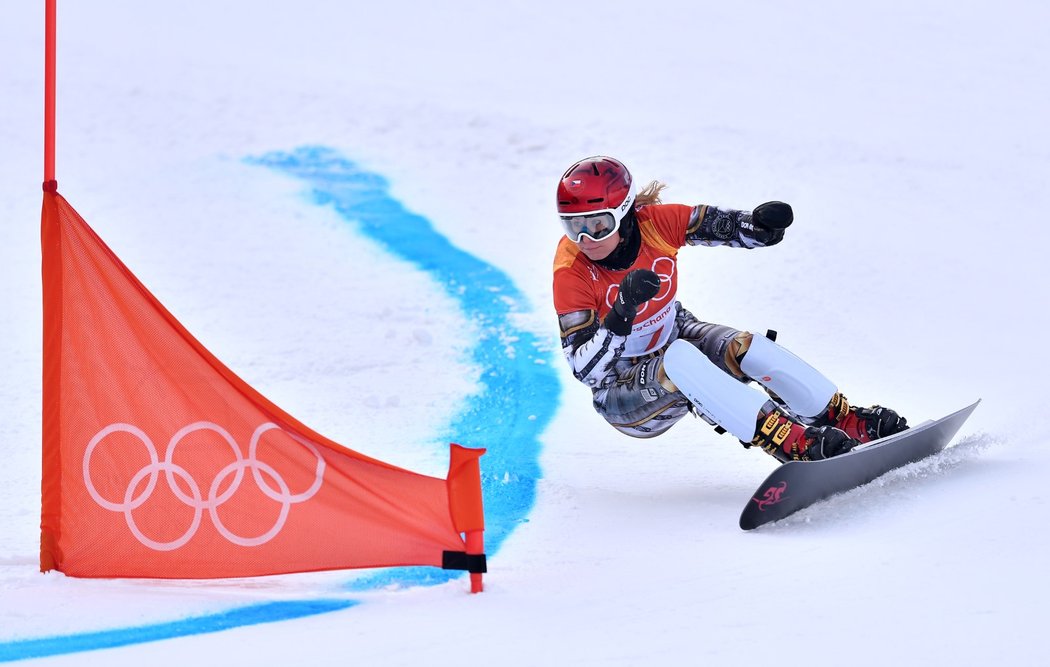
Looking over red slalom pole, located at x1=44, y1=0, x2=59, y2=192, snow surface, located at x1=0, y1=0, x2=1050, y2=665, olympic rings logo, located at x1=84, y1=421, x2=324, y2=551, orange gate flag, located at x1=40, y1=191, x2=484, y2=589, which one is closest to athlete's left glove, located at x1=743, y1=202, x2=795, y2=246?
snow surface, located at x1=0, y1=0, x2=1050, y2=665

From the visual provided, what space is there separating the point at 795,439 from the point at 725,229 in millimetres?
985

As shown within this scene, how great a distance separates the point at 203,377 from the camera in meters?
4.04

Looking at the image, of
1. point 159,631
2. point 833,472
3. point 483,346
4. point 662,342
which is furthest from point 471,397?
point 159,631

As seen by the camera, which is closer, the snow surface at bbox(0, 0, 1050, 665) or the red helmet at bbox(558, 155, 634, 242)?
the snow surface at bbox(0, 0, 1050, 665)

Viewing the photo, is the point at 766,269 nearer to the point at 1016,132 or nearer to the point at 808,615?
the point at 1016,132

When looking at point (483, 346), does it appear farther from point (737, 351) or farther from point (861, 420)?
point (861, 420)

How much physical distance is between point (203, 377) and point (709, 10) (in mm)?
10423

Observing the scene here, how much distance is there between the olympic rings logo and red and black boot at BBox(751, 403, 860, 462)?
1674mm

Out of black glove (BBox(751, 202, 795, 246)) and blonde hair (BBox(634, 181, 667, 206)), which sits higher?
blonde hair (BBox(634, 181, 667, 206))

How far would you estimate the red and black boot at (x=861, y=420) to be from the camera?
493 centimetres

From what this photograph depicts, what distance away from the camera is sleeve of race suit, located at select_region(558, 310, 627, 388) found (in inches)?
187

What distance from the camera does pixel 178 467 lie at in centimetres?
406

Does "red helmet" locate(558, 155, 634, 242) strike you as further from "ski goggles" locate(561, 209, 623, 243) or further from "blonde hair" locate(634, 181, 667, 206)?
"blonde hair" locate(634, 181, 667, 206)

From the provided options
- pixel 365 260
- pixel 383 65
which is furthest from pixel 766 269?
pixel 383 65
